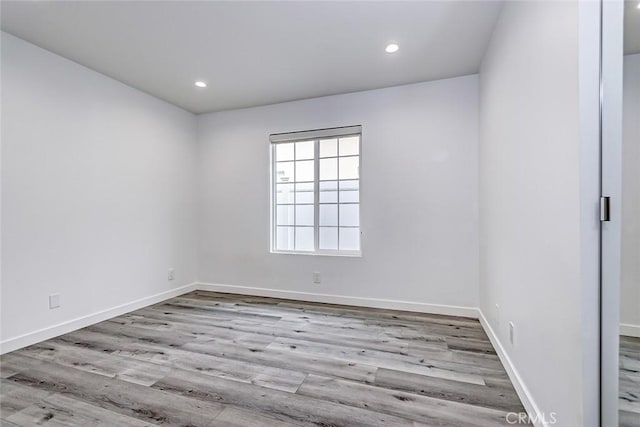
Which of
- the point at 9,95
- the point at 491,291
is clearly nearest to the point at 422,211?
A: the point at 491,291

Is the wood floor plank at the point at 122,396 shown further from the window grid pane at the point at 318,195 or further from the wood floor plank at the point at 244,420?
the window grid pane at the point at 318,195

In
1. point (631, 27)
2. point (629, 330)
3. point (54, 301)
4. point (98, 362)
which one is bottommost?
point (98, 362)

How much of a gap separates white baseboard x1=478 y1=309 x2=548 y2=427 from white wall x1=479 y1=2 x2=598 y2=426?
2 cm

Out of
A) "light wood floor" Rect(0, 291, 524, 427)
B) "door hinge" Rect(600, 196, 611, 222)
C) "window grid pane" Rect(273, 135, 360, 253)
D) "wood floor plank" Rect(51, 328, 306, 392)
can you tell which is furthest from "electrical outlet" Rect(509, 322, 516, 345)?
"window grid pane" Rect(273, 135, 360, 253)

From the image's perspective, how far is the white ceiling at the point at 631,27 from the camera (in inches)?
36.1

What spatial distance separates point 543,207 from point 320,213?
253 centimetres

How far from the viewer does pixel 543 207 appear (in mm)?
1354

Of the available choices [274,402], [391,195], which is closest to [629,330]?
[274,402]

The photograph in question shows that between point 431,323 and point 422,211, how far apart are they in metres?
1.16

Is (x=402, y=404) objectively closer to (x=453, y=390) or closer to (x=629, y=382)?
(x=453, y=390)

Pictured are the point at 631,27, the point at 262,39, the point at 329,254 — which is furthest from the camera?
the point at 329,254

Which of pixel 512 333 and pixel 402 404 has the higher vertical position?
pixel 512 333

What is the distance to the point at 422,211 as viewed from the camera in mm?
3139

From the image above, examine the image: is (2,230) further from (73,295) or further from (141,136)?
(141,136)
